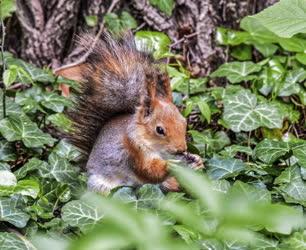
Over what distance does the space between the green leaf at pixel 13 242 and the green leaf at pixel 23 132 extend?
0.70m

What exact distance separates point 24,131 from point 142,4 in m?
1.09

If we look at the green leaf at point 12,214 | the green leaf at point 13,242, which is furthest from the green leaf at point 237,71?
the green leaf at point 13,242

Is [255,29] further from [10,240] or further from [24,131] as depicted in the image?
[10,240]

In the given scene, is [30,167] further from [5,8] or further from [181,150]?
[5,8]

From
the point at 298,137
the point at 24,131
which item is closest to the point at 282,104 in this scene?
the point at 298,137

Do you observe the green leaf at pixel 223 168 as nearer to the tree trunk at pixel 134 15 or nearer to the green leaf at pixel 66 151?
the green leaf at pixel 66 151

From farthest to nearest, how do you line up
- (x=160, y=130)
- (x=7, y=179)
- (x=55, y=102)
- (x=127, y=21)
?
(x=127, y=21) → (x=55, y=102) → (x=160, y=130) → (x=7, y=179)

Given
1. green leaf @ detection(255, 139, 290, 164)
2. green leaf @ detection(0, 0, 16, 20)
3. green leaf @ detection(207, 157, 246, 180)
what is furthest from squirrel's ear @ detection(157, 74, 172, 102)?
green leaf @ detection(0, 0, 16, 20)

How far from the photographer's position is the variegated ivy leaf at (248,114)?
267cm

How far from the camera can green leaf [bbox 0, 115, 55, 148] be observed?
98.7 inches

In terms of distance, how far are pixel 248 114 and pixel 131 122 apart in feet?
2.11

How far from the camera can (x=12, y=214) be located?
1.98 metres

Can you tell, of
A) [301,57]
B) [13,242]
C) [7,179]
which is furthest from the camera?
[301,57]

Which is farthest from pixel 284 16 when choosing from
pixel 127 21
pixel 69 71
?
pixel 69 71
